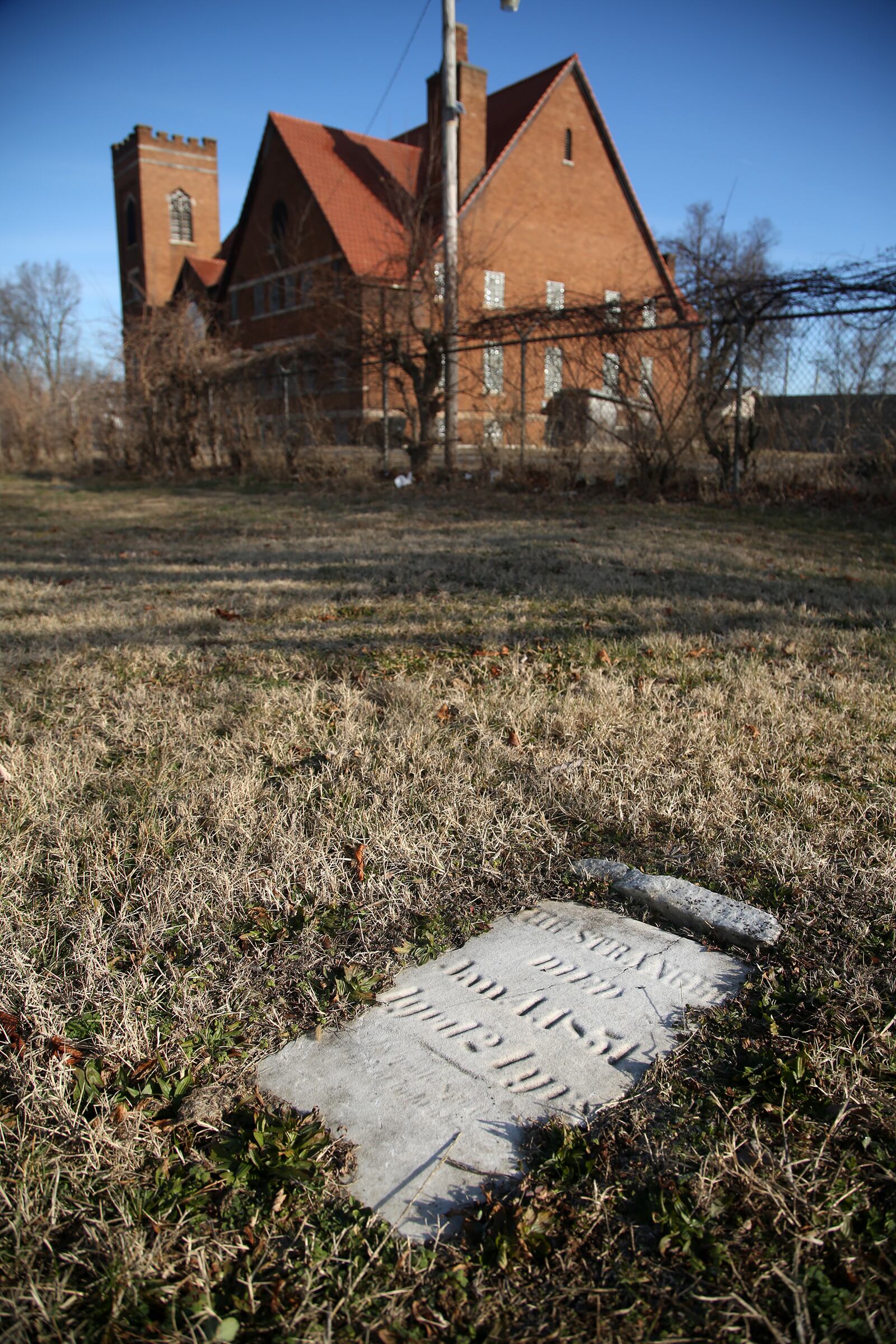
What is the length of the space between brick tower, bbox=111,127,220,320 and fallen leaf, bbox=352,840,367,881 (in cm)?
4759

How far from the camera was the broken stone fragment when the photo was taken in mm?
2078

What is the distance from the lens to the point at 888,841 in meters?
2.48

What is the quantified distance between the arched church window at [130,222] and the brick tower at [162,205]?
0.04 metres

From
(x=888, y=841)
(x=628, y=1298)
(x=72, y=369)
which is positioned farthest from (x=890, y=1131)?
(x=72, y=369)

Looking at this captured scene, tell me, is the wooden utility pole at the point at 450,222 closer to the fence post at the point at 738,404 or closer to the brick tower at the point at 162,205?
the fence post at the point at 738,404

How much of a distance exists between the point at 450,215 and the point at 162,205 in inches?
1461

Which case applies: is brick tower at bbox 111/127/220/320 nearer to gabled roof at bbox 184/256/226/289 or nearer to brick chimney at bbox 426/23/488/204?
gabled roof at bbox 184/256/226/289

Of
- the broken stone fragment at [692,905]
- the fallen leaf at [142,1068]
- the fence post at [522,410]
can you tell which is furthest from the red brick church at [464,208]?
the fallen leaf at [142,1068]

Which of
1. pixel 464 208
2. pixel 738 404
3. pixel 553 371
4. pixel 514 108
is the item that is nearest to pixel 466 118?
pixel 464 208

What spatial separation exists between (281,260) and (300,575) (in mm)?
28585

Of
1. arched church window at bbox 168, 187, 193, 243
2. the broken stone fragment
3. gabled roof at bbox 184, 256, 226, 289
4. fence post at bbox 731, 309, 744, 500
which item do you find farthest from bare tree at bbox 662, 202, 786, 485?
arched church window at bbox 168, 187, 193, 243

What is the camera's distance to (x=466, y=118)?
26875mm

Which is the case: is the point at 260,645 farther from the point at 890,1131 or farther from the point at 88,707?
the point at 890,1131

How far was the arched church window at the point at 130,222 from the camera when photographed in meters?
46.1
